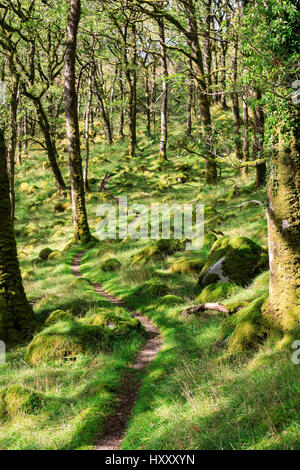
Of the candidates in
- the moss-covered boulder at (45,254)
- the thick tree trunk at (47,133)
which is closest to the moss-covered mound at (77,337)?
the moss-covered boulder at (45,254)

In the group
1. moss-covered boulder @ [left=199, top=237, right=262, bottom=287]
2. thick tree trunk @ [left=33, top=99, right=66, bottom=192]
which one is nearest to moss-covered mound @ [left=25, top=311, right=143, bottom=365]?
moss-covered boulder @ [left=199, top=237, right=262, bottom=287]

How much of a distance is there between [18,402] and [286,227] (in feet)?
15.8

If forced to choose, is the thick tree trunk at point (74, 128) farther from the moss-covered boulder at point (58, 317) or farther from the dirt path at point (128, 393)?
the dirt path at point (128, 393)

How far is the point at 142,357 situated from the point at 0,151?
604 cm

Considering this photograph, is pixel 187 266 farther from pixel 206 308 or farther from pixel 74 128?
pixel 74 128

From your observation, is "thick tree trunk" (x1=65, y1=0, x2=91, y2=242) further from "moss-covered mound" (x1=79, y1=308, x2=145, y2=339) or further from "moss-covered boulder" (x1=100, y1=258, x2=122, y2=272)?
"moss-covered mound" (x1=79, y1=308, x2=145, y2=339)

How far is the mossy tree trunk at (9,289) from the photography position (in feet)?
26.9

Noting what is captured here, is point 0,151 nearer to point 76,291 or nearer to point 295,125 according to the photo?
point 76,291

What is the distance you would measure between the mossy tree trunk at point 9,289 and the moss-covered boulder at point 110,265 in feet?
14.7

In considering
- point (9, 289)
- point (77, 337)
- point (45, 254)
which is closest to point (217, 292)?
point (77, 337)

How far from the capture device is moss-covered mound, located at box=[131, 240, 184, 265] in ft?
40.9

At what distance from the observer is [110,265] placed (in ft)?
42.6
